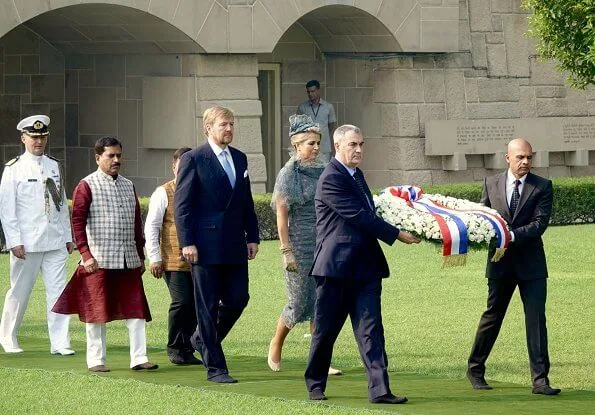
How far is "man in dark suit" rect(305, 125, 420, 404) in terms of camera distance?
905cm

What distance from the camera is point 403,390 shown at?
9773 mm

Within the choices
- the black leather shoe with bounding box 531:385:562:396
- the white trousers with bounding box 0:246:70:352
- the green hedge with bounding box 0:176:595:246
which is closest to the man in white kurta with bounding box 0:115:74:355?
the white trousers with bounding box 0:246:70:352

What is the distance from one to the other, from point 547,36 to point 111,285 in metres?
6.13

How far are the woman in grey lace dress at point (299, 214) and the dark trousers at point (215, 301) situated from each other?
41cm

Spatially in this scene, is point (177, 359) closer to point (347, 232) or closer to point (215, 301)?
point (215, 301)

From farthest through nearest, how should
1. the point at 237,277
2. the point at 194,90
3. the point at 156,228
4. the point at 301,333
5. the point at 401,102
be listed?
the point at 401,102 → the point at 194,90 → the point at 301,333 → the point at 156,228 → the point at 237,277

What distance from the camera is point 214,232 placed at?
9984mm

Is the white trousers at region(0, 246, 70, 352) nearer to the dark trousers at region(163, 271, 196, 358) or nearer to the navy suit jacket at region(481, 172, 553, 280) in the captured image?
the dark trousers at region(163, 271, 196, 358)

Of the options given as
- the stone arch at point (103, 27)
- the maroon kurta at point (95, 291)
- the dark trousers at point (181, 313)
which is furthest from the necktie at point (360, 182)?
the stone arch at point (103, 27)

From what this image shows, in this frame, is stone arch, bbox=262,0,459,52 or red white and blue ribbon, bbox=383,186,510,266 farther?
stone arch, bbox=262,0,459,52

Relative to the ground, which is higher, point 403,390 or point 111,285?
point 111,285

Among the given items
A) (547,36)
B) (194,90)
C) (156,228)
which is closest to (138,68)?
(194,90)

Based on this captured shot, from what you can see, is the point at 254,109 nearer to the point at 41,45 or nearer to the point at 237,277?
the point at 41,45

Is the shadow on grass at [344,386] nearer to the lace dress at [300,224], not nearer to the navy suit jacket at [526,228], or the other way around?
the lace dress at [300,224]
